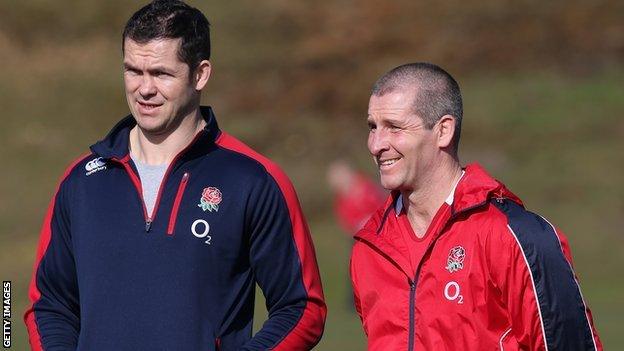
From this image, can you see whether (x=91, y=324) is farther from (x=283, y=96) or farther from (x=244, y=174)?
(x=283, y=96)

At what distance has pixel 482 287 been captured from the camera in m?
5.55

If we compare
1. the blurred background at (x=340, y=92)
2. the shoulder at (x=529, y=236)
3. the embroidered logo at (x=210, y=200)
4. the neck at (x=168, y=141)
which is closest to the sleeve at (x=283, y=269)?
the embroidered logo at (x=210, y=200)

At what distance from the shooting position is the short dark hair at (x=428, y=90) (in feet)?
19.0

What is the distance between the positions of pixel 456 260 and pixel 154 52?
54.4 inches

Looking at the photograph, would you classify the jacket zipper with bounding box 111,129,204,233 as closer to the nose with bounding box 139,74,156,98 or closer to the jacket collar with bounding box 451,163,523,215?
the nose with bounding box 139,74,156,98

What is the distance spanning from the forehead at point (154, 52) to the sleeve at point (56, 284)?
0.63 m

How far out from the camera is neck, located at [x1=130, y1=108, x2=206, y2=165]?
19.2 ft

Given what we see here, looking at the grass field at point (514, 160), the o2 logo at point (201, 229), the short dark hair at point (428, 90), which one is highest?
the grass field at point (514, 160)

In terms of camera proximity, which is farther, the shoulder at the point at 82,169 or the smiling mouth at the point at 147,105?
the shoulder at the point at 82,169

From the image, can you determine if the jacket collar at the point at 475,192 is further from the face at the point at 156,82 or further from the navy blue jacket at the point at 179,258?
the face at the point at 156,82

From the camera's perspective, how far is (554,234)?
5555mm

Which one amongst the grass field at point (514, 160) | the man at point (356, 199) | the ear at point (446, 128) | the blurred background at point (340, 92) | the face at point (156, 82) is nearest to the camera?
the face at point (156, 82)

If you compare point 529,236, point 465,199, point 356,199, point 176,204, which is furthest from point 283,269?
point 356,199

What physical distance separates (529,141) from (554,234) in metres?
30.3
